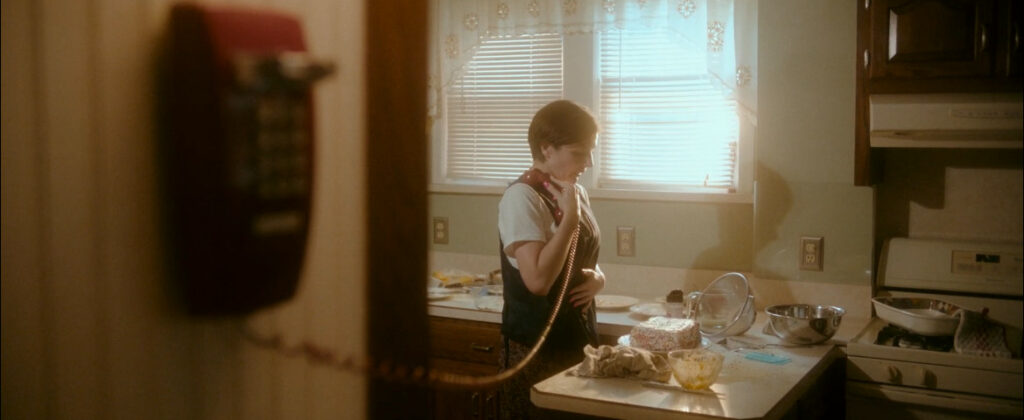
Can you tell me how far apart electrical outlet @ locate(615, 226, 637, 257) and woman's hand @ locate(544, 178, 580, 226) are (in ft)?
3.31

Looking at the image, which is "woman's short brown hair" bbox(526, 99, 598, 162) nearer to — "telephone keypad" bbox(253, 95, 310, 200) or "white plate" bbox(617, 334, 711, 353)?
"white plate" bbox(617, 334, 711, 353)

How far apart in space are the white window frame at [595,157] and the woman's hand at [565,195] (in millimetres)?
898

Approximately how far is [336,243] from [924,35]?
75.3 inches

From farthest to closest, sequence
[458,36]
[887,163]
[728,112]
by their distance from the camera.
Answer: [458,36]
[728,112]
[887,163]

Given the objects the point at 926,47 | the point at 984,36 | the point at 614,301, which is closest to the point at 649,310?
the point at 614,301

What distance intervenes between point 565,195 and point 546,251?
154mm

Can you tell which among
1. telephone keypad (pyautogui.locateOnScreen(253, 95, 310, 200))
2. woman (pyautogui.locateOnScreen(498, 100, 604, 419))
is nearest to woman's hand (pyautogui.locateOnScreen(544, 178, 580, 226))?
woman (pyautogui.locateOnScreen(498, 100, 604, 419))

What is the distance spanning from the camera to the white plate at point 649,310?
2.62 m

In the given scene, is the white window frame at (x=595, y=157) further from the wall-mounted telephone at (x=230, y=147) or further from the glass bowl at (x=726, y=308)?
the wall-mounted telephone at (x=230, y=147)

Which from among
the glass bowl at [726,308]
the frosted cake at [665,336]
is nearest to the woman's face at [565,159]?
the frosted cake at [665,336]

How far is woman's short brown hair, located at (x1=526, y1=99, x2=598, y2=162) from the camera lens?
209 cm

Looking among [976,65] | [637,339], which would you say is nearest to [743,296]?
[637,339]

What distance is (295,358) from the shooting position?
796 mm

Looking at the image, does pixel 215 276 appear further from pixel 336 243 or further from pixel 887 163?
pixel 887 163
